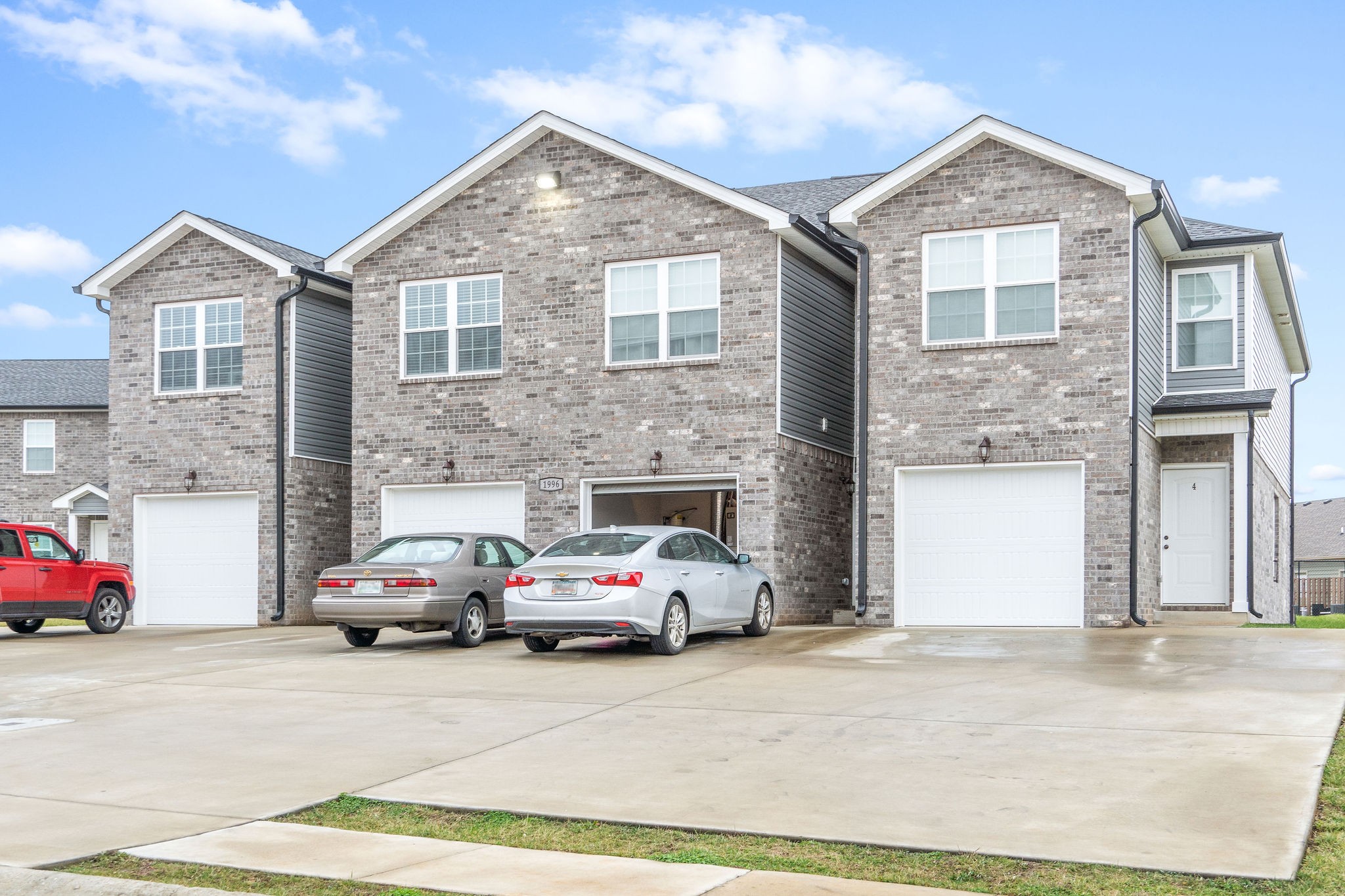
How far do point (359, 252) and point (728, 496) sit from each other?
25.7 feet

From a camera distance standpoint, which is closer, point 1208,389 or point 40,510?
point 1208,389

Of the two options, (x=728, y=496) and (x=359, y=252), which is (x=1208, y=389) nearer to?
(x=728, y=496)

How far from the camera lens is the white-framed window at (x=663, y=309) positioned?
64.0ft

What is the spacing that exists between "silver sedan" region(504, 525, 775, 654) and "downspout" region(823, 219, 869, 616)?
3563 millimetres

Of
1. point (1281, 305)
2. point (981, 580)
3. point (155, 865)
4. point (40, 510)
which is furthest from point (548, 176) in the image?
point (40, 510)

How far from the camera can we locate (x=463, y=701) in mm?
11016

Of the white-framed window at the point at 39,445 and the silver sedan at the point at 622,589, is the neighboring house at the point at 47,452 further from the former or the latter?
the silver sedan at the point at 622,589

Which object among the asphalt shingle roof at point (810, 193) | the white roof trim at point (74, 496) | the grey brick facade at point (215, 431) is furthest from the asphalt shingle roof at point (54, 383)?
the asphalt shingle roof at point (810, 193)

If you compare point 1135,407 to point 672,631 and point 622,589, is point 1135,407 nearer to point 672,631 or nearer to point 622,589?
point 672,631

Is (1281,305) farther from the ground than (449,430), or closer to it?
farther from the ground

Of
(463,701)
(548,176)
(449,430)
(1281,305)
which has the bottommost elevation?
(463,701)

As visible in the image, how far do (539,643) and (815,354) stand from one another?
770 centimetres

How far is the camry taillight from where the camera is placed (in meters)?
13.8

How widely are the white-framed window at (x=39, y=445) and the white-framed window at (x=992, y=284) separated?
2482 centimetres
